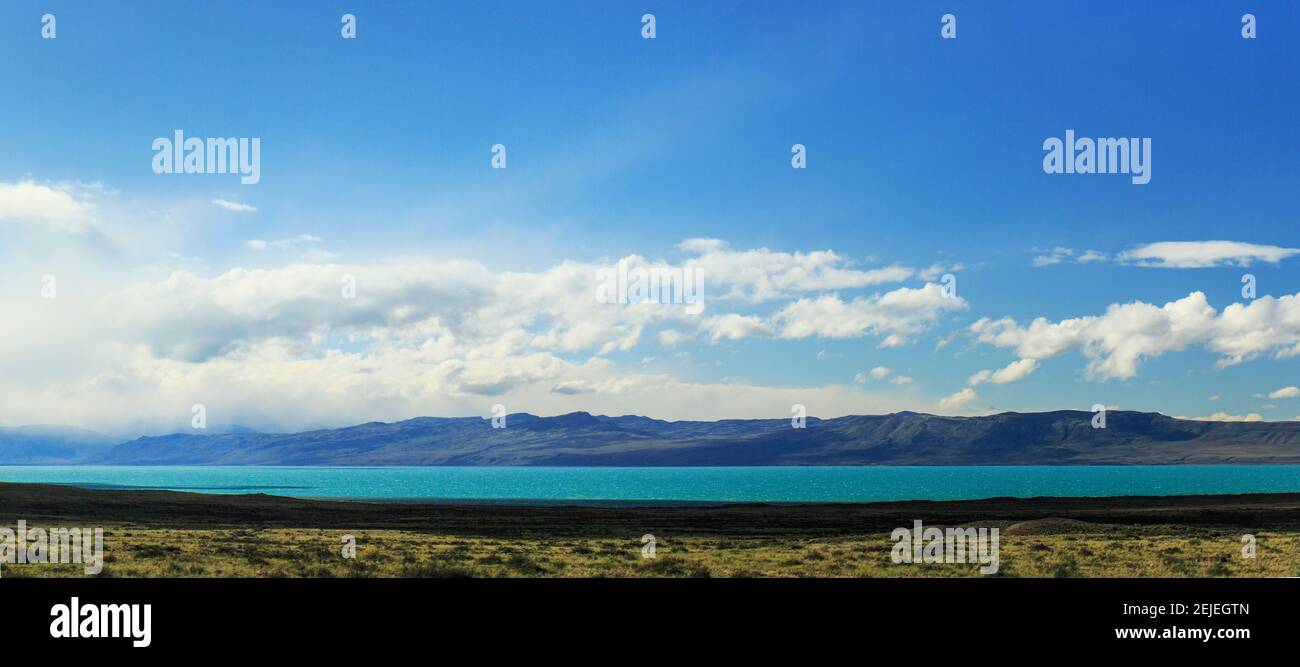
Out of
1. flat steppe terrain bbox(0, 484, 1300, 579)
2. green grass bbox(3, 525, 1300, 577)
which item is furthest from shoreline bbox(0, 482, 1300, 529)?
green grass bbox(3, 525, 1300, 577)

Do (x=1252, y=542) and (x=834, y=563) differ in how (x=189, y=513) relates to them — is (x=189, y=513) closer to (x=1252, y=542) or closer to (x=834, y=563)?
(x=834, y=563)

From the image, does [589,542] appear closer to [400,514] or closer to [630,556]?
[630,556]

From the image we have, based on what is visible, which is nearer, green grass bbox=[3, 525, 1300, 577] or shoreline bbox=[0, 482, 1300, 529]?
green grass bbox=[3, 525, 1300, 577]

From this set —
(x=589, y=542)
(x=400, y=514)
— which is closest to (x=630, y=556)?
(x=589, y=542)

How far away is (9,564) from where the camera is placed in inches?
1140

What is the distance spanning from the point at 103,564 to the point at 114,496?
55783 millimetres

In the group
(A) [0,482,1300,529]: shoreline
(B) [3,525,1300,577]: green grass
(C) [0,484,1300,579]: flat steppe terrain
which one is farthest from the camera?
(A) [0,482,1300,529]: shoreline

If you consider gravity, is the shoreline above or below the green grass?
below

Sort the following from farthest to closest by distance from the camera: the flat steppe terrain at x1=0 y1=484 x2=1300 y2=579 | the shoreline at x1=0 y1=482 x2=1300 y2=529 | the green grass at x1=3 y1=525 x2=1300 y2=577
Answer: the shoreline at x1=0 y1=482 x2=1300 y2=529, the flat steppe terrain at x1=0 y1=484 x2=1300 y2=579, the green grass at x1=3 y1=525 x2=1300 y2=577

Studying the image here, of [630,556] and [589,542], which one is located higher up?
[630,556]

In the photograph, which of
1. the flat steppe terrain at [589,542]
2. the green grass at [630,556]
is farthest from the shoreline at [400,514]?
the green grass at [630,556]

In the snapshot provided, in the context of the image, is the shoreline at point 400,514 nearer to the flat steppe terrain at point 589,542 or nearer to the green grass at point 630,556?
the flat steppe terrain at point 589,542

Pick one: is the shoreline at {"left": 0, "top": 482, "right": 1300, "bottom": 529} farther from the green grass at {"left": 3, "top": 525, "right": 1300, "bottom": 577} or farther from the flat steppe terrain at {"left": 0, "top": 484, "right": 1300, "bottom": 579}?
the green grass at {"left": 3, "top": 525, "right": 1300, "bottom": 577}
